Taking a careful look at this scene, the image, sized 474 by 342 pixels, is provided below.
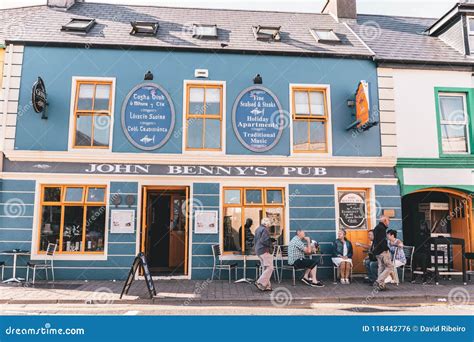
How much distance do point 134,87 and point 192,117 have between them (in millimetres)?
1879

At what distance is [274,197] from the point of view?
11055 millimetres

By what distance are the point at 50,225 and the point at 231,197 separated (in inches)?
196

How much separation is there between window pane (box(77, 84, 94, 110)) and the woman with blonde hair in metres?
7.94

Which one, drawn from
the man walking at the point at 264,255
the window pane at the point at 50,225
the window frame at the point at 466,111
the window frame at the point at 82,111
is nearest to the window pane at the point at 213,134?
the window frame at the point at 82,111

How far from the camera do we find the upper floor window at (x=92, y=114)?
1082 cm

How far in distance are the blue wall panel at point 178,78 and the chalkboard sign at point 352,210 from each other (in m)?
1.27

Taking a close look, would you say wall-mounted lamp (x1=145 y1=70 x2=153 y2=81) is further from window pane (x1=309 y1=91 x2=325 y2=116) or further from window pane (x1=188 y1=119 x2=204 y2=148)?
window pane (x1=309 y1=91 x2=325 y2=116)

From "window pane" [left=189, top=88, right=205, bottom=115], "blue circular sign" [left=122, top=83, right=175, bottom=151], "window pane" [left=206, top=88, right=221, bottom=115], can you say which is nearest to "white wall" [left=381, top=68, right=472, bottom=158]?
"window pane" [left=206, top=88, right=221, bottom=115]

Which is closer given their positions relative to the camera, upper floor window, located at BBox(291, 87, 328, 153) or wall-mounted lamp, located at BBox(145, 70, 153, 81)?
wall-mounted lamp, located at BBox(145, 70, 153, 81)

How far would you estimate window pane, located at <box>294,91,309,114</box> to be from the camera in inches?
453

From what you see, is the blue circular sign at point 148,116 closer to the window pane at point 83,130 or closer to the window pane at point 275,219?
the window pane at point 83,130

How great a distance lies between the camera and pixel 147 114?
10945 mm

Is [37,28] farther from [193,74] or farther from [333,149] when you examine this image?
[333,149]

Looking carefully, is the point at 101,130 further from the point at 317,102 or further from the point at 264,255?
the point at 317,102
